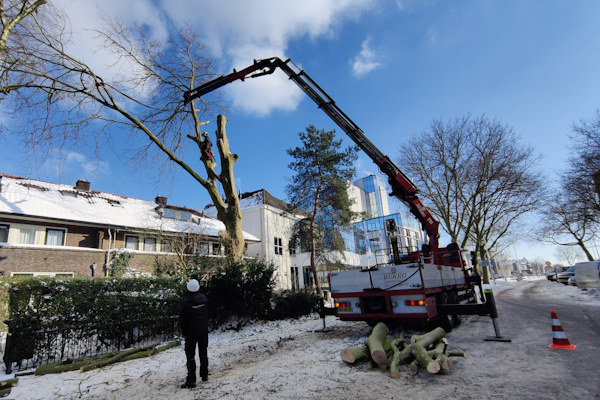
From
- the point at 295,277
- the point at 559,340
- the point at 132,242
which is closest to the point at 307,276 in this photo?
the point at 295,277

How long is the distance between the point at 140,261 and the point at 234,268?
421 inches

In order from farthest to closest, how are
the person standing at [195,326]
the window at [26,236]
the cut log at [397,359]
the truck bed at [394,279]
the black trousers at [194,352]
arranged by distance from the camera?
the window at [26,236], the truck bed at [394,279], the person standing at [195,326], the black trousers at [194,352], the cut log at [397,359]

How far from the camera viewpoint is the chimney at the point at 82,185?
22.5 m

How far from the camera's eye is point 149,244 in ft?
68.2

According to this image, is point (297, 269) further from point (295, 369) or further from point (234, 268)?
point (295, 369)

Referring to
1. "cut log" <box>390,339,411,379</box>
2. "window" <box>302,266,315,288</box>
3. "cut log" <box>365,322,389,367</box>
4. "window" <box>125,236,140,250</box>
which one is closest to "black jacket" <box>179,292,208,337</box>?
"cut log" <box>365,322,389,367</box>

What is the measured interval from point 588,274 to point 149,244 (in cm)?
2653

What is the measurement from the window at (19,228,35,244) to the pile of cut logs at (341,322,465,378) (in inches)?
742

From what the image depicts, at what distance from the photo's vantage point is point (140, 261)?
18922 mm

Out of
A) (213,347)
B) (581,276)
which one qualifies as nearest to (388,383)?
(213,347)

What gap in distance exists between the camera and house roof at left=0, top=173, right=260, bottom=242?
54.3ft

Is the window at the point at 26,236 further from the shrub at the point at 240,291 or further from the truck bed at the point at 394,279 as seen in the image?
the truck bed at the point at 394,279

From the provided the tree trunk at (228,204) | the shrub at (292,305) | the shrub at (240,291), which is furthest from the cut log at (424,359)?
the tree trunk at (228,204)

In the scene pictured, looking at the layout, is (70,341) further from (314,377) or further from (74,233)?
(74,233)
